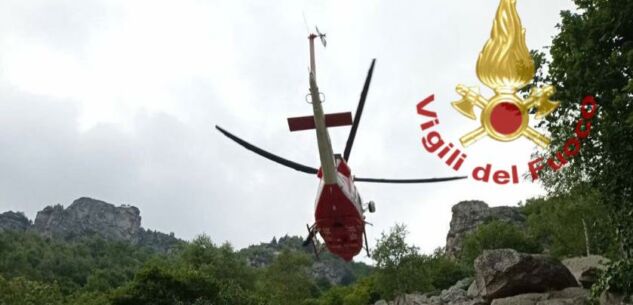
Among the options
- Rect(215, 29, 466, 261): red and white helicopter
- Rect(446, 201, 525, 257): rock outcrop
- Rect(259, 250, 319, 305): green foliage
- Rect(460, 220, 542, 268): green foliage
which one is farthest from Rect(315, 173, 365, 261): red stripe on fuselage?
Rect(446, 201, 525, 257): rock outcrop

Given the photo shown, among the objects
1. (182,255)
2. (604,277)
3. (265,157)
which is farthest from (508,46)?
(182,255)

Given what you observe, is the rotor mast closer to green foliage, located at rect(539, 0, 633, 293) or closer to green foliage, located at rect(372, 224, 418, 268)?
green foliage, located at rect(539, 0, 633, 293)

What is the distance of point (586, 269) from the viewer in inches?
1353

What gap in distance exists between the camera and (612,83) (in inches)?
776

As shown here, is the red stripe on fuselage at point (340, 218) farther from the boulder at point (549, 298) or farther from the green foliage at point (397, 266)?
the green foliage at point (397, 266)

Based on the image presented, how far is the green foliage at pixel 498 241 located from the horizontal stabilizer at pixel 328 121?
222 feet

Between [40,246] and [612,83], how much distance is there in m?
162

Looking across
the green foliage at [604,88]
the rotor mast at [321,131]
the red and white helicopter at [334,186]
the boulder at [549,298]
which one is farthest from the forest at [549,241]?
the rotor mast at [321,131]

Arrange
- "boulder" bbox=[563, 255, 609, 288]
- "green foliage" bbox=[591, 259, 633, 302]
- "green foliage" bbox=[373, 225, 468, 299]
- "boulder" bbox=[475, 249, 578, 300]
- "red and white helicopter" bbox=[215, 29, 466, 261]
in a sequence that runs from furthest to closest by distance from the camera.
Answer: "green foliage" bbox=[373, 225, 468, 299]
"boulder" bbox=[563, 255, 609, 288]
"boulder" bbox=[475, 249, 578, 300]
"green foliage" bbox=[591, 259, 633, 302]
"red and white helicopter" bbox=[215, 29, 466, 261]

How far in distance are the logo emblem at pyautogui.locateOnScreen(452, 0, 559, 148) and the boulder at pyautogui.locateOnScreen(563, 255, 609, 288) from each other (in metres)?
15.0

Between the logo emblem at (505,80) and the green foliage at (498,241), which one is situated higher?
the green foliage at (498,241)

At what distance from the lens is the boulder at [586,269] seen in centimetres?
3397

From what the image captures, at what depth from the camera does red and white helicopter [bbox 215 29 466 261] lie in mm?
11980

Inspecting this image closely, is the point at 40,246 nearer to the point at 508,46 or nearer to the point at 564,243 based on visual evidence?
the point at 564,243
